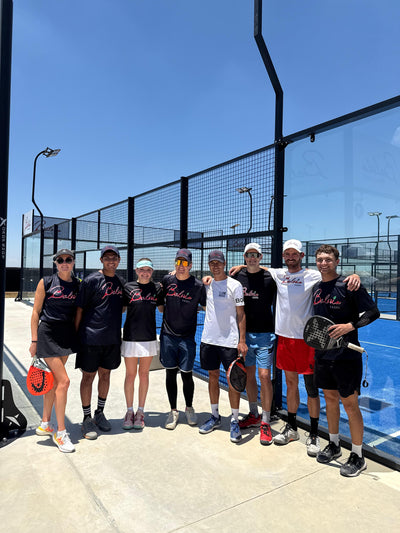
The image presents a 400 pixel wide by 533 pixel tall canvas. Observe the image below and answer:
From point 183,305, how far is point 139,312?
0.46 meters

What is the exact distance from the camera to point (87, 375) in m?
3.58

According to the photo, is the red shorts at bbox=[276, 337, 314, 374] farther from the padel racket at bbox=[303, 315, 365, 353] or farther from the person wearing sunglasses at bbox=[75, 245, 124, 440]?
the person wearing sunglasses at bbox=[75, 245, 124, 440]

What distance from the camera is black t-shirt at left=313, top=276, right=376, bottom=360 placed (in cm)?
286

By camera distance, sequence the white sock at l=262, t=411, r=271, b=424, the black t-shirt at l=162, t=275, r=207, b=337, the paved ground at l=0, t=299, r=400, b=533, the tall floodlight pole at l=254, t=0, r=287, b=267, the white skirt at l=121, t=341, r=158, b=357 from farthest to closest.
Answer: the tall floodlight pole at l=254, t=0, r=287, b=267 < the black t-shirt at l=162, t=275, r=207, b=337 < the white skirt at l=121, t=341, r=158, b=357 < the white sock at l=262, t=411, r=271, b=424 < the paved ground at l=0, t=299, r=400, b=533

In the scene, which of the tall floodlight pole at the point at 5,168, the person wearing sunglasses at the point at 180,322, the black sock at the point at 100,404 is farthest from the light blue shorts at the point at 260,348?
→ the tall floodlight pole at the point at 5,168

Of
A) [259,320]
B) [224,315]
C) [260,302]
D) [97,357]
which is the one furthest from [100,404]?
[260,302]

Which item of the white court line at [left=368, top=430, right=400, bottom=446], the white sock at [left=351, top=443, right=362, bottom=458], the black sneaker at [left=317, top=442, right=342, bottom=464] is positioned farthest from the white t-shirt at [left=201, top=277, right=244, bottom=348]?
the white court line at [left=368, top=430, right=400, bottom=446]

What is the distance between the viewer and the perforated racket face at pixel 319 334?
9.32 ft

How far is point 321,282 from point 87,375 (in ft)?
7.95

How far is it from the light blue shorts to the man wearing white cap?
0.43 ft

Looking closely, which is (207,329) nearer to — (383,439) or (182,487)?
(182,487)

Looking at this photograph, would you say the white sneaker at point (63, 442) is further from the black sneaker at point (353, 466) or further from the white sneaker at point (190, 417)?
the black sneaker at point (353, 466)

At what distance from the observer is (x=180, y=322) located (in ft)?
12.2

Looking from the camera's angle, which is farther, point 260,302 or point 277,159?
point 277,159
